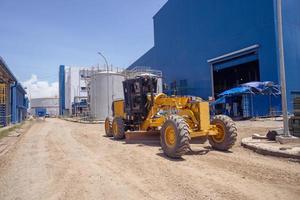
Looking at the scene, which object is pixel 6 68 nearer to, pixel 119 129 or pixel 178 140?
pixel 119 129

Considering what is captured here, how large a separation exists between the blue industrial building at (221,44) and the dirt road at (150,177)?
21782 millimetres

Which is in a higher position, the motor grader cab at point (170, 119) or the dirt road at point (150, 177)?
the motor grader cab at point (170, 119)

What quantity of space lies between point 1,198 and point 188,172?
398 centimetres

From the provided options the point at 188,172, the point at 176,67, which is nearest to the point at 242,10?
the point at 176,67

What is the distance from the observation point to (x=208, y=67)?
124 feet

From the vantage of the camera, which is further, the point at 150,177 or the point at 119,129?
the point at 119,129

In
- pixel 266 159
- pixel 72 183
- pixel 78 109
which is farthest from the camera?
pixel 78 109

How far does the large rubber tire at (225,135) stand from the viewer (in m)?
9.86

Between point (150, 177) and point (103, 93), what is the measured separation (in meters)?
→ 32.5

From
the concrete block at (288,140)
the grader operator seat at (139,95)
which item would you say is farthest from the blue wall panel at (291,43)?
the grader operator seat at (139,95)

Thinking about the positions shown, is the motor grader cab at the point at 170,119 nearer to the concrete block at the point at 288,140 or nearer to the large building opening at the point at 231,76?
the concrete block at the point at 288,140

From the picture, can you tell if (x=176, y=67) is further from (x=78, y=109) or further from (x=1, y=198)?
(x=1, y=198)

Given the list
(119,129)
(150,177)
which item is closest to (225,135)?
(150,177)

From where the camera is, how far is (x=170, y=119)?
30.6 feet
